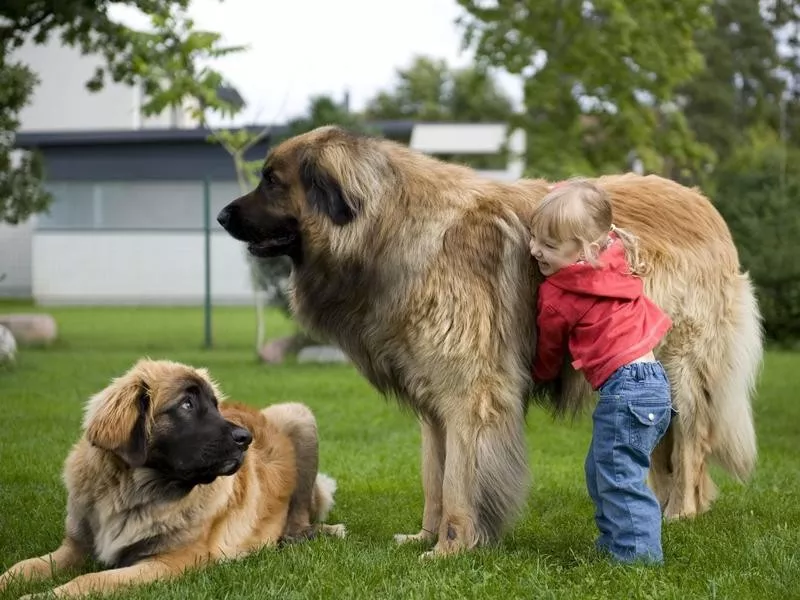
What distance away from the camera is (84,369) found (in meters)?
13.0

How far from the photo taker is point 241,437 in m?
4.49

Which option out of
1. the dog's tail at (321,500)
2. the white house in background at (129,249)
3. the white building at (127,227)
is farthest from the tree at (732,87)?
the dog's tail at (321,500)

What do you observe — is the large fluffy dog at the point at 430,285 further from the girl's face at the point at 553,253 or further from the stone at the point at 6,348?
the stone at the point at 6,348

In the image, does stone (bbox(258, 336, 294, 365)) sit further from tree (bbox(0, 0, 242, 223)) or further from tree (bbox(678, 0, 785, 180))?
tree (bbox(678, 0, 785, 180))

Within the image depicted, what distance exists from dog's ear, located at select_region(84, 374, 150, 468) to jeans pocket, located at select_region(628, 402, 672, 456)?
2132mm

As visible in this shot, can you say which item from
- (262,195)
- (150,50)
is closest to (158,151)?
(150,50)

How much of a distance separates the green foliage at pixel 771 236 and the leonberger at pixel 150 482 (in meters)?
15.0

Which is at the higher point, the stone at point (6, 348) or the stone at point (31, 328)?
the stone at point (6, 348)

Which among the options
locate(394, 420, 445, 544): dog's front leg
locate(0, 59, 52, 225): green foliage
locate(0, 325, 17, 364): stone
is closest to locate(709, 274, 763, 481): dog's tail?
locate(394, 420, 445, 544): dog's front leg

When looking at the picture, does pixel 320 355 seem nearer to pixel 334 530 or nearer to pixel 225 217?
pixel 334 530

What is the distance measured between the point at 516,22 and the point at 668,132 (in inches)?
214

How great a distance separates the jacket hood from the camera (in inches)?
178

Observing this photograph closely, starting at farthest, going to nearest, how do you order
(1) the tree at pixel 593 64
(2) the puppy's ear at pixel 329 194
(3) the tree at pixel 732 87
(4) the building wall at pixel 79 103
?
(3) the tree at pixel 732 87
(4) the building wall at pixel 79 103
(1) the tree at pixel 593 64
(2) the puppy's ear at pixel 329 194

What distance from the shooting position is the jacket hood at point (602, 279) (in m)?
4.52
